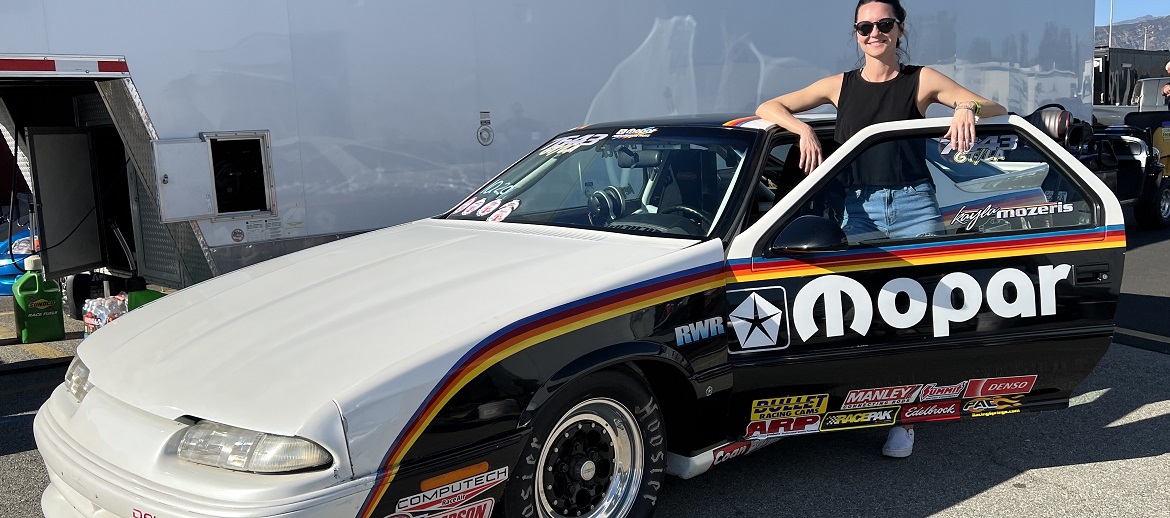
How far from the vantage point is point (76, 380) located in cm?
310

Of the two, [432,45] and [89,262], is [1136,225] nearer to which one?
[432,45]

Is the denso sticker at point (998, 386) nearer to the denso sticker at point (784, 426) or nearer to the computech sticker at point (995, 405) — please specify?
the computech sticker at point (995, 405)

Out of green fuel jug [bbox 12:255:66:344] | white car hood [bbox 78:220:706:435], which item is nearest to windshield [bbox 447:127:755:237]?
white car hood [bbox 78:220:706:435]

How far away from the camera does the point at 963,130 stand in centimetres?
366

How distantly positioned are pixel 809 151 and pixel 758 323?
2.55 ft

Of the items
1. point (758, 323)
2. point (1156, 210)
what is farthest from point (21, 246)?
point (1156, 210)

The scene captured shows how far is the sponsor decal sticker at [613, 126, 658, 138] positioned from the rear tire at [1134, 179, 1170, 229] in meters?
9.44

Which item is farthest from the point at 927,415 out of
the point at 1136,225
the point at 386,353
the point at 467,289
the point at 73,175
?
the point at 1136,225

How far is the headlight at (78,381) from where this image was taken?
118 inches

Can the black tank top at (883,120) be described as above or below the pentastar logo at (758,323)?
above

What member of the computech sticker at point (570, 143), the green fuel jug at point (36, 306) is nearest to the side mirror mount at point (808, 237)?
the computech sticker at point (570, 143)

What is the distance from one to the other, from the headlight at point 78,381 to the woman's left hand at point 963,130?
313 cm

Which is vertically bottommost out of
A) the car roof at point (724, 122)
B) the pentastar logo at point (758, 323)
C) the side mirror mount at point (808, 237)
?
the pentastar logo at point (758, 323)

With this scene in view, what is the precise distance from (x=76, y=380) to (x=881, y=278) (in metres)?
2.75
